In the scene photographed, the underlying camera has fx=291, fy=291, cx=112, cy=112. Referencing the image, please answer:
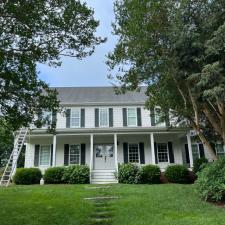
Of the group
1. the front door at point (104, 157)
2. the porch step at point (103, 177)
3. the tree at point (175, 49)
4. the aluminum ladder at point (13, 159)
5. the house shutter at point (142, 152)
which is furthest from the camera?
the house shutter at point (142, 152)

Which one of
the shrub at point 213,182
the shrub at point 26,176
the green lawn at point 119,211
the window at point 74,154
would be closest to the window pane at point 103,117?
the window at point 74,154

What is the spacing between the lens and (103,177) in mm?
18359

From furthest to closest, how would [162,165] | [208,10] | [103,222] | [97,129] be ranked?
[162,165]
[97,129]
[208,10]
[103,222]

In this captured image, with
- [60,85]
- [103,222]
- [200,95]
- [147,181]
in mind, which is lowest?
[103,222]

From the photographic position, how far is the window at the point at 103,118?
829 inches

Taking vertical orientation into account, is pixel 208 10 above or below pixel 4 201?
above

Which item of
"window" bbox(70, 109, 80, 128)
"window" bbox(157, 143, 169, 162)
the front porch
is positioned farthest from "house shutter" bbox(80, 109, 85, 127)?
"window" bbox(157, 143, 169, 162)

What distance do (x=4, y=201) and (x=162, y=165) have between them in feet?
40.6

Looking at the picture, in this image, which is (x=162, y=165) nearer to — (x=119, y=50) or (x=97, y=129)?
(x=97, y=129)

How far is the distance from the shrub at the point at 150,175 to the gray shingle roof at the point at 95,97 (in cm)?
583

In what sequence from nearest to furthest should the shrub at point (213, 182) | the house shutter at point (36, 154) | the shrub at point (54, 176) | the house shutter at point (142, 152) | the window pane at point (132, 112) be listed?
the shrub at point (213, 182) < the shrub at point (54, 176) < the house shutter at point (36, 154) < the house shutter at point (142, 152) < the window pane at point (132, 112)

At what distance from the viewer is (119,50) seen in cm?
1192

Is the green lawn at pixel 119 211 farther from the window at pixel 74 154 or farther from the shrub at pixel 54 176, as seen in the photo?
the window at pixel 74 154

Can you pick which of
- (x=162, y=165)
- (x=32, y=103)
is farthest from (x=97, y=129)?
(x=32, y=103)
